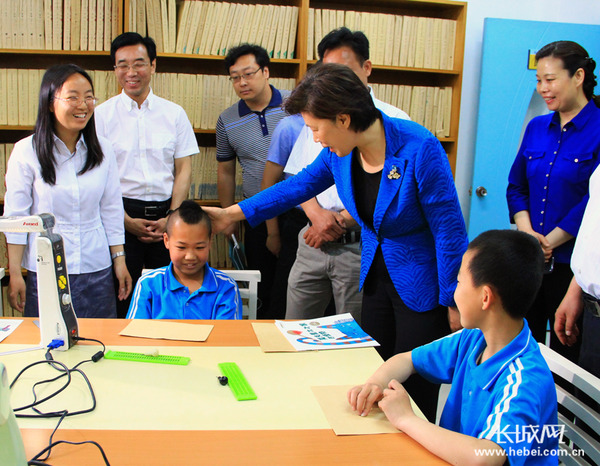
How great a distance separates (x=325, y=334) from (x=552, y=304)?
3.71ft

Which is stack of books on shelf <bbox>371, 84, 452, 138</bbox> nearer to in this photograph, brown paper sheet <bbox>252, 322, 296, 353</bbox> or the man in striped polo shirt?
the man in striped polo shirt

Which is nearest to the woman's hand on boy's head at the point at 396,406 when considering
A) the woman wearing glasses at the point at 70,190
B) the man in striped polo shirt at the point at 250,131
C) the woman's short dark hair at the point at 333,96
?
the woman's short dark hair at the point at 333,96

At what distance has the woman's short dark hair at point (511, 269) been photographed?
1.14 meters

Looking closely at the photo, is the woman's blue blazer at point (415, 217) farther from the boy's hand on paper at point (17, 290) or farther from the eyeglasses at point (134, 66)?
the eyeglasses at point (134, 66)

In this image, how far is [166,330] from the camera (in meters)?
1.67

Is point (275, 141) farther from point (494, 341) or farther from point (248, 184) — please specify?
point (494, 341)

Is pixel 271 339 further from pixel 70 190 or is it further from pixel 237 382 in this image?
pixel 70 190

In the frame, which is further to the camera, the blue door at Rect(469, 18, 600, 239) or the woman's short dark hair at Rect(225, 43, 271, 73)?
the blue door at Rect(469, 18, 600, 239)

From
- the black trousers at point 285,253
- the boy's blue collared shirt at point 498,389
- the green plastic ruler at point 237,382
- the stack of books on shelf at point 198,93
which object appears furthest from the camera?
the stack of books on shelf at point 198,93

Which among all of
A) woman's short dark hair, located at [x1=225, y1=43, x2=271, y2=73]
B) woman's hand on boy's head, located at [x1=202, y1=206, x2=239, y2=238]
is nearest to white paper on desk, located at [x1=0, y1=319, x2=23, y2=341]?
woman's hand on boy's head, located at [x1=202, y1=206, x2=239, y2=238]

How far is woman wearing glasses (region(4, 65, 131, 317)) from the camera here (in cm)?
212

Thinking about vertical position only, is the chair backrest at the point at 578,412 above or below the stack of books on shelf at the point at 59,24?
below

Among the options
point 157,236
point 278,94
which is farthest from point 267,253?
point 278,94

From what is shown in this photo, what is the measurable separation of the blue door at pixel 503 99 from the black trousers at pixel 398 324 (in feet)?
7.25
